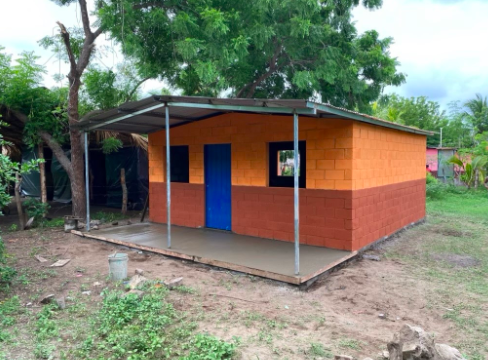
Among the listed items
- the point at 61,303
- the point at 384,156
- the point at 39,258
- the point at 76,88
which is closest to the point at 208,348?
the point at 61,303

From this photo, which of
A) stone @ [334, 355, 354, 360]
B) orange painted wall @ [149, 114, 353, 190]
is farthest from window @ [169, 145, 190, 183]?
stone @ [334, 355, 354, 360]

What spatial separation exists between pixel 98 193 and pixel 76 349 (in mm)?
10177

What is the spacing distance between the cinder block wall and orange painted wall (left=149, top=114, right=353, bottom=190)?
17 mm

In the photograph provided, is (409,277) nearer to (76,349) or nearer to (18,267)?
(76,349)

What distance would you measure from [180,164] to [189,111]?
2058 millimetres

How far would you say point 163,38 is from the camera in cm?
902

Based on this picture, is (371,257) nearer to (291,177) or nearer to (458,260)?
(458,260)

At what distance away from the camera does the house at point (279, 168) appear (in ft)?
19.7

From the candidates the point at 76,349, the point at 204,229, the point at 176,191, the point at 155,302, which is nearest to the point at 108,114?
the point at 176,191

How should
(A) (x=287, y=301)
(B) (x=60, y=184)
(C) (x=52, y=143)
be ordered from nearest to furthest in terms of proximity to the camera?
(A) (x=287, y=301) < (C) (x=52, y=143) < (B) (x=60, y=184)

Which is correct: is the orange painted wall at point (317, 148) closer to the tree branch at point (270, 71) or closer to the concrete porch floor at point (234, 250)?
the concrete porch floor at point (234, 250)

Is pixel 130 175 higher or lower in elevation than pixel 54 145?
lower

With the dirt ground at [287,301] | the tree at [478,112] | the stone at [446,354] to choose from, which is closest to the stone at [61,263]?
the dirt ground at [287,301]

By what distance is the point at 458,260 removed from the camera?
6.10m
